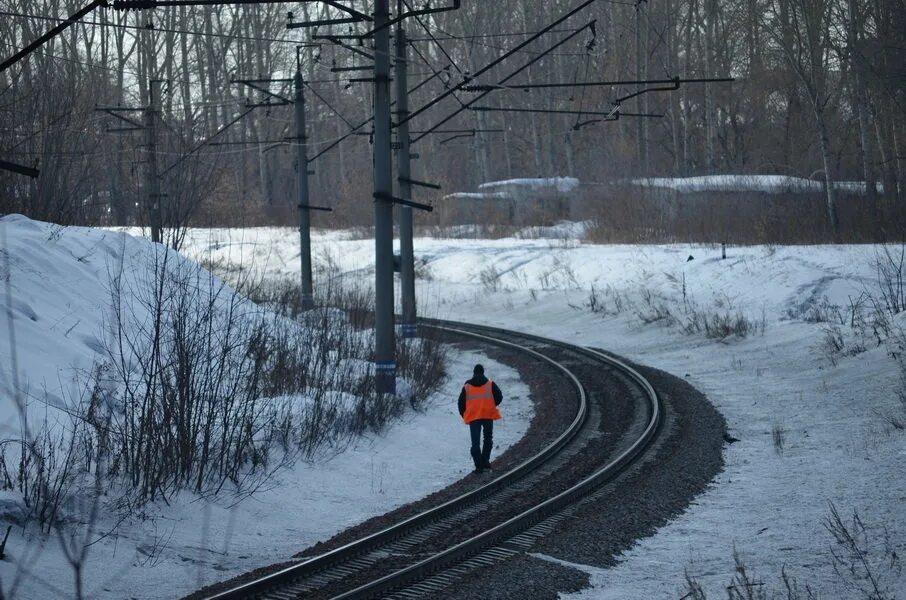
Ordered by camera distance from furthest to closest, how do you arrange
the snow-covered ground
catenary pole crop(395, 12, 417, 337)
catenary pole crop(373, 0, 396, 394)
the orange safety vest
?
A: catenary pole crop(395, 12, 417, 337) → catenary pole crop(373, 0, 396, 394) → the orange safety vest → the snow-covered ground

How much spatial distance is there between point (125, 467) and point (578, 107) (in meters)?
52.1

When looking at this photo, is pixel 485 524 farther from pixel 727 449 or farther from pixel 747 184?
pixel 747 184

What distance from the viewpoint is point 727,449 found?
14023 millimetres

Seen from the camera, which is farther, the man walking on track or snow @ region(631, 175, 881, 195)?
snow @ region(631, 175, 881, 195)

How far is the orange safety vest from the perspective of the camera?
42.9 feet

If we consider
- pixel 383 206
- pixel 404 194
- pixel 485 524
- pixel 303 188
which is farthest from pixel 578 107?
pixel 485 524

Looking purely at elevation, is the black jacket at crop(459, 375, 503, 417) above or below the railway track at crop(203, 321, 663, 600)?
above

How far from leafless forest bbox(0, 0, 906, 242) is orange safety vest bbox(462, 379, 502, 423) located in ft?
51.5

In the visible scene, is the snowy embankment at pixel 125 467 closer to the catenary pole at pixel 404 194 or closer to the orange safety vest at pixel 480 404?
the orange safety vest at pixel 480 404

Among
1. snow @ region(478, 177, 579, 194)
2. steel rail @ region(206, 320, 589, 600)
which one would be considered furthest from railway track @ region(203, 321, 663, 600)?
snow @ region(478, 177, 579, 194)


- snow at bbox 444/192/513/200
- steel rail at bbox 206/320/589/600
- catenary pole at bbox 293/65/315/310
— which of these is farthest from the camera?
→ snow at bbox 444/192/513/200

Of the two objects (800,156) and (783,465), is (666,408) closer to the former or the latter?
(783,465)

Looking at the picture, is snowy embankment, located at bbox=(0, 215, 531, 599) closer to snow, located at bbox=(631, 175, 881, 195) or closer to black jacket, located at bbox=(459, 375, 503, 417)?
black jacket, located at bbox=(459, 375, 503, 417)

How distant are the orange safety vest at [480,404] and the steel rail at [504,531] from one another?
159 centimetres
